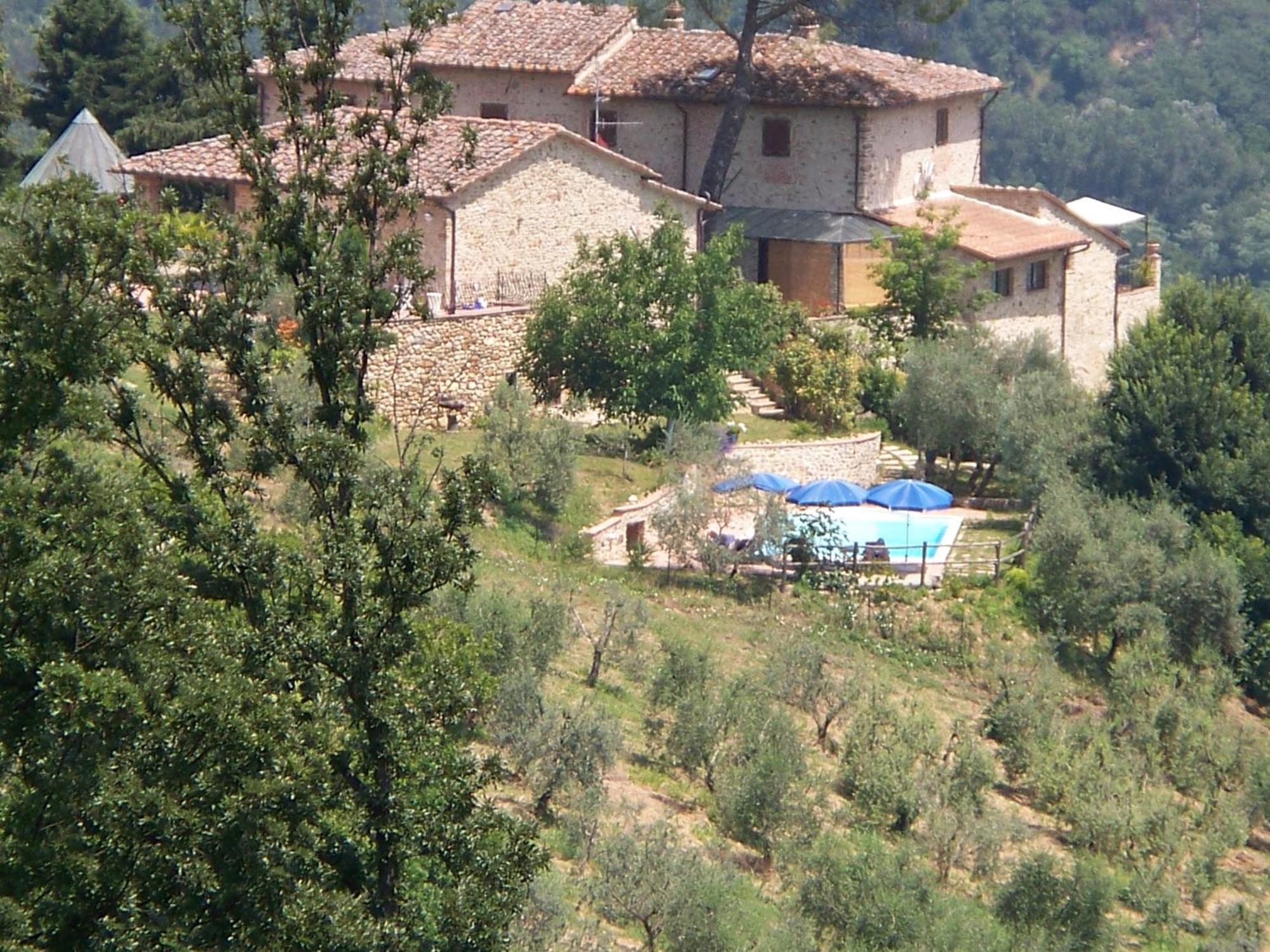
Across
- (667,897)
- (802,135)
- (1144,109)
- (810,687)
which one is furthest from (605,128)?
(1144,109)

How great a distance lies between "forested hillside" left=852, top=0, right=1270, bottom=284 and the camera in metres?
71.1

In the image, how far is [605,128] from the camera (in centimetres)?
3672

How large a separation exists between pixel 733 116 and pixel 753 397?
6.70 metres

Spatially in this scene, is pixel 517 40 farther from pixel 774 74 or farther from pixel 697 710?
pixel 697 710

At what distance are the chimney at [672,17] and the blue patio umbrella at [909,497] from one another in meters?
16.1

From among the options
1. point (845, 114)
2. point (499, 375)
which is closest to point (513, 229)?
point (499, 375)

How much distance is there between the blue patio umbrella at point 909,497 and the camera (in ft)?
84.6

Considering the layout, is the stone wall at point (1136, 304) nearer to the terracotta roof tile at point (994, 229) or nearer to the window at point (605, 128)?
A: the terracotta roof tile at point (994, 229)

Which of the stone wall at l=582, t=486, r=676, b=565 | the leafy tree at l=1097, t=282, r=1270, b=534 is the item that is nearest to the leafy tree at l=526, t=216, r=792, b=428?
→ the stone wall at l=582, t=486, r=676, b=565

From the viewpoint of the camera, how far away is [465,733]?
14531 millimetres

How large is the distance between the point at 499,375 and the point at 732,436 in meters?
3.61

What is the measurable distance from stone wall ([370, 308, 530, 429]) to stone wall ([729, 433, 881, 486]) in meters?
3.79

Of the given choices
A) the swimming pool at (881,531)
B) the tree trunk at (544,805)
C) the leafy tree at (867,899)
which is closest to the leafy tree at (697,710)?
the tree trunk at (544,805)

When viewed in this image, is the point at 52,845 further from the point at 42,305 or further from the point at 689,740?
the point at 689,740
